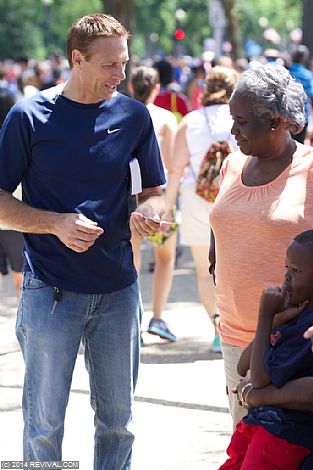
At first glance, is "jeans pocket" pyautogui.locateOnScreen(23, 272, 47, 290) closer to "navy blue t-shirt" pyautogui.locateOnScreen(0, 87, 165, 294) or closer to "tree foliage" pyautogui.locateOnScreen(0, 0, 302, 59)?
"navy blue t-shirt" pyautogui.locateOnScreen(0, 87, 165, 294)

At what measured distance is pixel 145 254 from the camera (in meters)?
13.6

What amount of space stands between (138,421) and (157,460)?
739 millimetres

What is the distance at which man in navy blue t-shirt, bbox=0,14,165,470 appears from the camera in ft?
14.5

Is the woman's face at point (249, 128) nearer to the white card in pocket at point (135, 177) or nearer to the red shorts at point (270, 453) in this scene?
the white card in pocket at point (135, 177)

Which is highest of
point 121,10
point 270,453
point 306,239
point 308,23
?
point 306,239

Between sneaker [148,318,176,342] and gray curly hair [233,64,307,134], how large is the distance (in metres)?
4.63

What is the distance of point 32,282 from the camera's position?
453 centimetres

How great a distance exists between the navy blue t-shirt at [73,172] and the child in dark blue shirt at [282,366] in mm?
911

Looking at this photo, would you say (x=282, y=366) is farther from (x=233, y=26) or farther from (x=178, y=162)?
(x=233, y=26)

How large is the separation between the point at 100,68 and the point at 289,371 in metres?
1.46

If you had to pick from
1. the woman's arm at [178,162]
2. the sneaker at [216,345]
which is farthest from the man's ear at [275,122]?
the sneaker at [216,345]

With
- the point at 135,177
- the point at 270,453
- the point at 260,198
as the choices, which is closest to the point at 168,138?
the point at 135,177

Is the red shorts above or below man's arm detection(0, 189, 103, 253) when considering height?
below

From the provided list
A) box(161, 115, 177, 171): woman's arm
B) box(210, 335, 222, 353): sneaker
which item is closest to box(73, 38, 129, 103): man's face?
box(210, 335, 222, 353): sneaker
